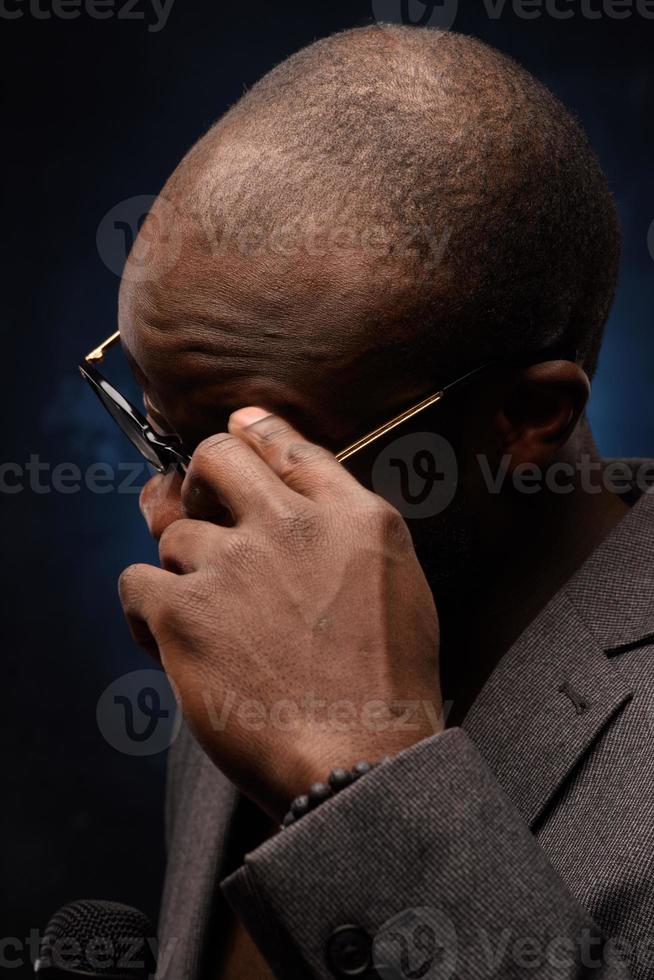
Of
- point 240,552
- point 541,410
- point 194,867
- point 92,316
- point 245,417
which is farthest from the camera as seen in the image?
point 92,316

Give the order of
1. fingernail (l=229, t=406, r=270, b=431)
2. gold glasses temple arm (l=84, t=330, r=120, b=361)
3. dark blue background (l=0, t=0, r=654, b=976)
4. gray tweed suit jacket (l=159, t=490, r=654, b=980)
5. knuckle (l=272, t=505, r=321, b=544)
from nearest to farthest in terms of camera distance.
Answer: gray tweed suit jacket (l=159, t=490, r=654, b=980) < knuckle (l=272, t=505, r=321, b=544) < fingernail (l=229, t=406, r=270, b=431) < gold glasses temple arm (l=84, t=330, r=120, b=361) < dark blue background (l=0, t=0, r=654, b=976)

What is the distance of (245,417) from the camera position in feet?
3.49

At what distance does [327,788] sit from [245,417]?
0.38 metres

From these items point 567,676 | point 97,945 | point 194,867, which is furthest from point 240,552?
point 194,867

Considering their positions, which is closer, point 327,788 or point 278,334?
point 327,788

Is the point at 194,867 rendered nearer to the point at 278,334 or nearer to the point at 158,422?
the point at 158,422

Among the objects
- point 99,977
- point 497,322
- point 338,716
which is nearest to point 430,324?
point 497,322

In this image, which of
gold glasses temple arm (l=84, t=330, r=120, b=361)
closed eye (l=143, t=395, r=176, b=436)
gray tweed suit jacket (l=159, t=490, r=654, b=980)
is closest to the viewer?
gray tweed suit jacket (l=159, t=490, r=654, b=980)

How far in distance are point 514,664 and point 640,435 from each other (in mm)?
730

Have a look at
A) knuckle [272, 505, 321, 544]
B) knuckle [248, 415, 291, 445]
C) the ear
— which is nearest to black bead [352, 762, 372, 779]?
knuckle [272, 505, 321, 544]

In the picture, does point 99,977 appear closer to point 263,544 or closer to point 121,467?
point 263,544

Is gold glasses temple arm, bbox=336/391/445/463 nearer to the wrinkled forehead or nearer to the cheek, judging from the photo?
the wrinkled forehead

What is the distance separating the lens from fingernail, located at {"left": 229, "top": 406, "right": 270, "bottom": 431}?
105cm

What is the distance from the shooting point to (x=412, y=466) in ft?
3.71
